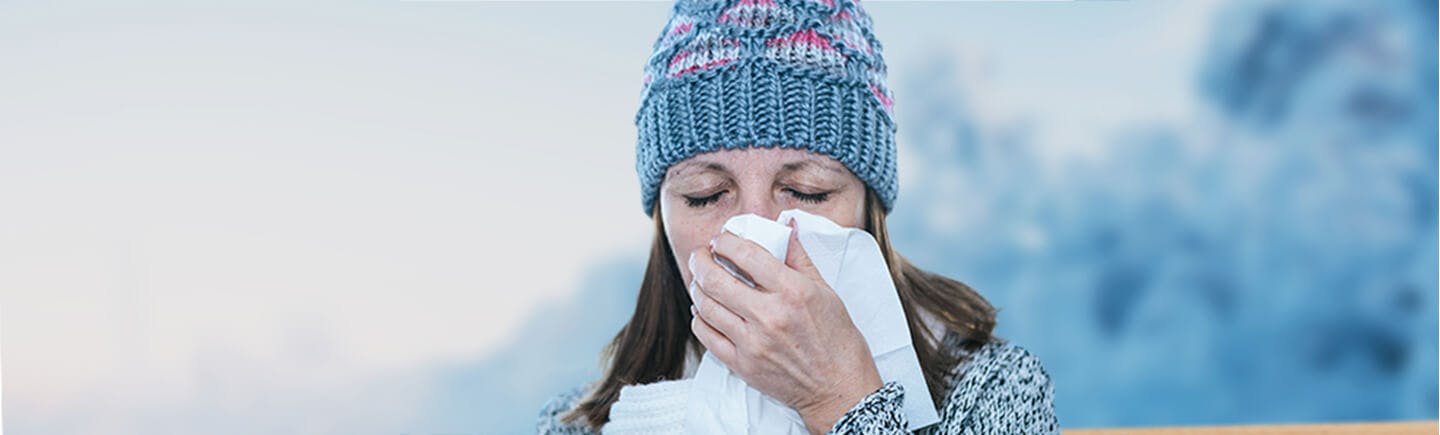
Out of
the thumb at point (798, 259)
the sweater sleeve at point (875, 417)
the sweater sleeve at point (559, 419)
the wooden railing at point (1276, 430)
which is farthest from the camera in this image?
the wooden railing at point (1276, 430)

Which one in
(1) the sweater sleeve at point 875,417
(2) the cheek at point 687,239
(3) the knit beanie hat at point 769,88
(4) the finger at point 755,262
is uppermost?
(3) the knit beanie hat at point 769,88

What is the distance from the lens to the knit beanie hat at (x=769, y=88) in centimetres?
148

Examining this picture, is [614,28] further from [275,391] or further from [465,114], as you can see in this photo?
[275,391]

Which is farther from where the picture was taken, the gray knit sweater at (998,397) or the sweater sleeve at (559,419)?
the sweater sleeve at (559,419)

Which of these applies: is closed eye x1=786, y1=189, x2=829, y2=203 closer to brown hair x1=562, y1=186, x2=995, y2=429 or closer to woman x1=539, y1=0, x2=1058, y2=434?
woman x1=539, y1=0, x2=1058, y2=434

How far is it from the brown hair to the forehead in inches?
4.5

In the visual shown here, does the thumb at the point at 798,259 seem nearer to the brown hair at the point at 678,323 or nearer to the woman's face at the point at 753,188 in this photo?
the woman's face at the point at 753,188

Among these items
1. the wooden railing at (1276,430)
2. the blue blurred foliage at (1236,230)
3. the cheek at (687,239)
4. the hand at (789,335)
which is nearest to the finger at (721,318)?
the hand at (789,335)

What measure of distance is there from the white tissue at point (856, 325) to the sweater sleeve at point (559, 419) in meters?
0.27

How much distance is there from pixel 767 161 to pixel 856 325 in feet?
0.70

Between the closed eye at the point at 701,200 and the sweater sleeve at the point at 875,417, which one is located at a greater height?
the closed eye at the point at 701,200

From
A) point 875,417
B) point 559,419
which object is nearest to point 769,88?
point 875,417

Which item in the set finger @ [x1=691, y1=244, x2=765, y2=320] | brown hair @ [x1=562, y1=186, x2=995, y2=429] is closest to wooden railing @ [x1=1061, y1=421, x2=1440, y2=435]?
brown hair @ [x1=562, y1=186, x2=995, y2=429]

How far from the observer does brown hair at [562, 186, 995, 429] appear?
1601 mm
